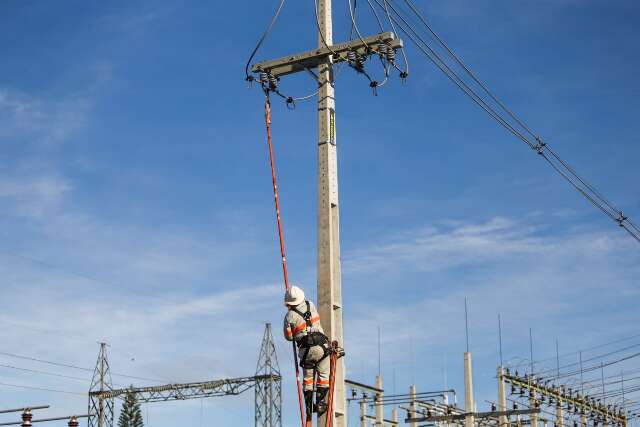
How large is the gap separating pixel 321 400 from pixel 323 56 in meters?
6.47

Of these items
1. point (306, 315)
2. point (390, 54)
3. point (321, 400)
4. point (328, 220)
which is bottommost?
point (321, 400)

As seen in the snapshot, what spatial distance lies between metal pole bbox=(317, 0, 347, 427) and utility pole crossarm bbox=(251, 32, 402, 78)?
0.19m

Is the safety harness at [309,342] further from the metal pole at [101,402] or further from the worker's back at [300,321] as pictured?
the metal pole at [101,402]

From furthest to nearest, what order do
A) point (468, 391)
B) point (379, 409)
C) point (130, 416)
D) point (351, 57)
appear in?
1. point (130, 416)
2. point (379, 409)
3. point (468, 391)
4. point (351, 57)

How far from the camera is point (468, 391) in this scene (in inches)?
2047

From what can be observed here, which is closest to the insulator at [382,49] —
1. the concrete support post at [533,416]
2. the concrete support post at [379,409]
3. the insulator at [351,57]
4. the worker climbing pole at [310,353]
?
the insulator at [351,57]

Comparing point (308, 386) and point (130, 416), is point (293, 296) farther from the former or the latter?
point (130, 416)

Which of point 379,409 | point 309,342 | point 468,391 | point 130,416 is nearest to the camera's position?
point 309,342

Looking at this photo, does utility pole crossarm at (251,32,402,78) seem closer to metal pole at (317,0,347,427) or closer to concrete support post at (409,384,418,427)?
metal pole at (317,0,347,427)

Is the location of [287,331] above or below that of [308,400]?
above

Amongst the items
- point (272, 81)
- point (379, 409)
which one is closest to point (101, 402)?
point (379, 409)

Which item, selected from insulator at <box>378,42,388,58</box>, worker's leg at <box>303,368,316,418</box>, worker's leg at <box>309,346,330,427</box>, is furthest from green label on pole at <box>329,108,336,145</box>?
worker's leg at <box>303,368,316,418</box>

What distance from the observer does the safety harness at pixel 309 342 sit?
16.9 m

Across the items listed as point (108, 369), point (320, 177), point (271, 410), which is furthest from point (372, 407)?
point (320, 177)
